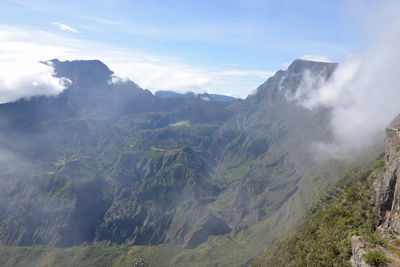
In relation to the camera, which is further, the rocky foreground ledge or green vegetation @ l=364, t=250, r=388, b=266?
the rocky foreground ledge

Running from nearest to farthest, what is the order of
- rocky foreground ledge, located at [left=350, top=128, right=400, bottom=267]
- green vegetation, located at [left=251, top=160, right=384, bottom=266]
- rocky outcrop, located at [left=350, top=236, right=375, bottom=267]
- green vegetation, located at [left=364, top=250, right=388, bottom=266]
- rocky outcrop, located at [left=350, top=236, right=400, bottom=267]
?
rocky outcrop, located at [left=350, top=236, right=400, bottom=267] < green vegetation, located at [left=364, top=250, right=388, bottom=266] < rocky foreground ledge, located at [left=350, top=128, right=400, bottom=267] < rocky outcrop, located at [left=350, top=236, right=375, bottom=267] < green vegetation, located at [left=251, top=160, right=384, bottom=266]

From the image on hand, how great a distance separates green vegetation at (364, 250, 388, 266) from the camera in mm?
56750

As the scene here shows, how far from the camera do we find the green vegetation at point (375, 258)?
5675 cm

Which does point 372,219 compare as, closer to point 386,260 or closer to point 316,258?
point 316,258

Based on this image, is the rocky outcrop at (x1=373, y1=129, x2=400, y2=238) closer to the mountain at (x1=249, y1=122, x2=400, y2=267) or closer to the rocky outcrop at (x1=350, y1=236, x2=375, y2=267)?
the mountain at (x1=249, y1=122, x2=400, y2=267)

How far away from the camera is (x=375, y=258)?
5725cm

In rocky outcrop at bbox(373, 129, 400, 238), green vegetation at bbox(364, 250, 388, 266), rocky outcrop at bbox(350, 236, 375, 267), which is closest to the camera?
green vegetation at bbox(364, 250, 388, 266)

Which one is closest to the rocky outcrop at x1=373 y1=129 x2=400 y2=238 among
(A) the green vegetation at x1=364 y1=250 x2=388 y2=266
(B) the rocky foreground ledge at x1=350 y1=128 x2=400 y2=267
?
(B) the rocky foreground ledge at x1=350 y1=128 x2=400 y2=267

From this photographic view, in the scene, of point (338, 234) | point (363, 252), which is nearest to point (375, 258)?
point (363, 252)

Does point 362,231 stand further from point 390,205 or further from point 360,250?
point 360,250

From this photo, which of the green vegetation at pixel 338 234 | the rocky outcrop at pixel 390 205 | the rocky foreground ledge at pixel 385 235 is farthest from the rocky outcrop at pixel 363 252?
the rocky outcrop at pixel 390 205

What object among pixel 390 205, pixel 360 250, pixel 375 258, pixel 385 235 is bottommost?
pixel 385 235

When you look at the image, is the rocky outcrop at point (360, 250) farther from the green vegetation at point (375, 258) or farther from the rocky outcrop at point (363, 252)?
the green vegetation at point (375, 258)

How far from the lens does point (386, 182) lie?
80625mm
